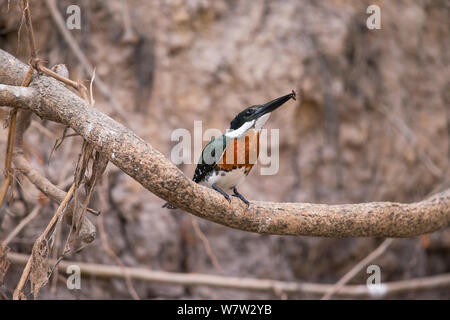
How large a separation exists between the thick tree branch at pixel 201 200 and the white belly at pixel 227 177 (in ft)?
1.35

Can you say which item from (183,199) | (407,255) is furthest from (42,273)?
(407,255)

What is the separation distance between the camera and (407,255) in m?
4.84

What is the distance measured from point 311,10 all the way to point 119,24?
5.46 ft

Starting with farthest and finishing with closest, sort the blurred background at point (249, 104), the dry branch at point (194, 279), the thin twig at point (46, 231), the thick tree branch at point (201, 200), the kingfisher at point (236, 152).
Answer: the blurred background at point (249, 104)
the dry branch at point (194, 279)
the kingfisher at point (236, 152)
the thin twig at point (46, 231)
the thick tree branch at point (201, 200)

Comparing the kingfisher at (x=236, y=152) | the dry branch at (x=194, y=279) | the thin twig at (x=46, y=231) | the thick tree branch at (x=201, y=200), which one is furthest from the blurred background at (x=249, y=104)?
the thin twig at (x=46, y=231)

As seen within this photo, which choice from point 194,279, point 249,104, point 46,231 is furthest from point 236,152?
point 249,104

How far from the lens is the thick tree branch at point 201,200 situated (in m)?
1.98

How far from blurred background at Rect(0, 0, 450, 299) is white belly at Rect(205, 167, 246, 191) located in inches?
60.8

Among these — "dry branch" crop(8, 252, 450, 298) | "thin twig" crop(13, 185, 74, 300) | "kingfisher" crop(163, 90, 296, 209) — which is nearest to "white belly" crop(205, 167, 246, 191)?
"kingfisher" crop(163, 90, 296, 209)

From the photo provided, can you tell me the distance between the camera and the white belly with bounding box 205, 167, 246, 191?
273 centimetres

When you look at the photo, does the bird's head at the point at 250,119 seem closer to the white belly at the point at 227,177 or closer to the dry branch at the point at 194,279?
the white belly at the point at 227,177

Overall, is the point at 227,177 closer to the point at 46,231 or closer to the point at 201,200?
the point at 201,200

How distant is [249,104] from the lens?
443 cm

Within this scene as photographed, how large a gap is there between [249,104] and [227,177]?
179cm
